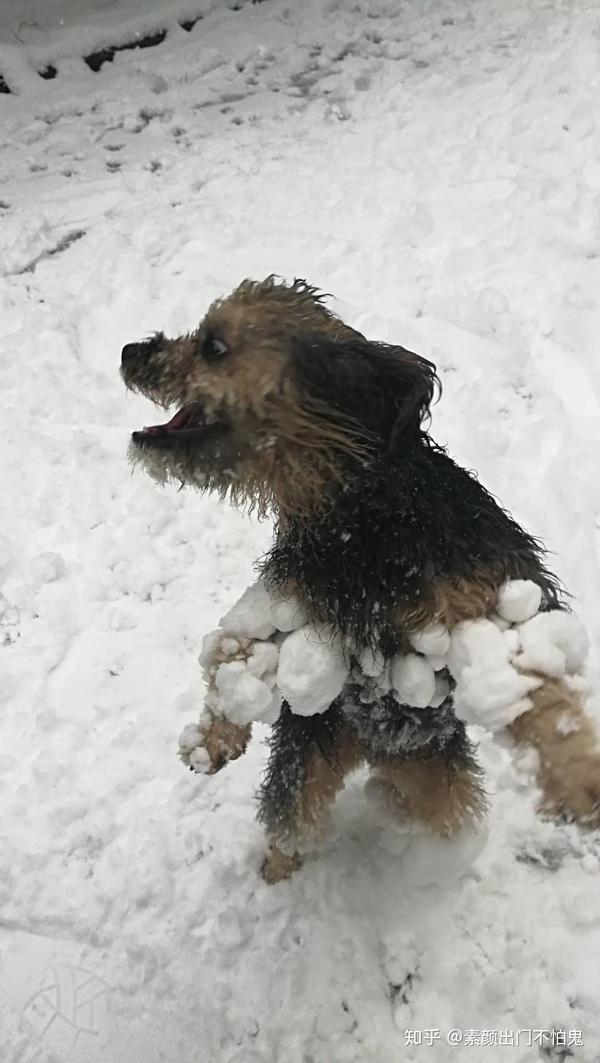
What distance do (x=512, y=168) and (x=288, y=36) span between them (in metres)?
3.26

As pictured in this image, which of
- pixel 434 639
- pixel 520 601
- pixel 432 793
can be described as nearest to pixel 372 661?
pixel 434 639

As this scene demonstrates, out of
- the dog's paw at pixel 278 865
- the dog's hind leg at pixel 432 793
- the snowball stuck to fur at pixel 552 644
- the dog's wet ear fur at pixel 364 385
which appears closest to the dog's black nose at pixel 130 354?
the dog's wet ear fur at pixel 364 385

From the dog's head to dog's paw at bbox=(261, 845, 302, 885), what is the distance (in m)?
1.52

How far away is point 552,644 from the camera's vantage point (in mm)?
1714

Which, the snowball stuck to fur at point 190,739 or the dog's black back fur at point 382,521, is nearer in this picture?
the dog's black back fur at point 382,521

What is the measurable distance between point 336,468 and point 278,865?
1702 millimetres

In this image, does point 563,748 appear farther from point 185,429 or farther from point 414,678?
point 185,429

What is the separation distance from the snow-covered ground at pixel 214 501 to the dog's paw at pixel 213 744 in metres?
1.01

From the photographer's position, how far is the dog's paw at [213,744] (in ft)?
6.87

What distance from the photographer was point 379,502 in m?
1.85

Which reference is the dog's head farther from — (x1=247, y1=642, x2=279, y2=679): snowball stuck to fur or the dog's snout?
(x1=247, y1=642, x2=279, y2=679): snowball stuck to fur

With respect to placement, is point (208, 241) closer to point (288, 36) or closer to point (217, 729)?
point (288, 36)

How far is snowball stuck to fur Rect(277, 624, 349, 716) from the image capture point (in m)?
1.90

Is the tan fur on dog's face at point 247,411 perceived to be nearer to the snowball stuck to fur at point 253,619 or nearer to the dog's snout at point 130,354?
the dog's snout at point 130,354
